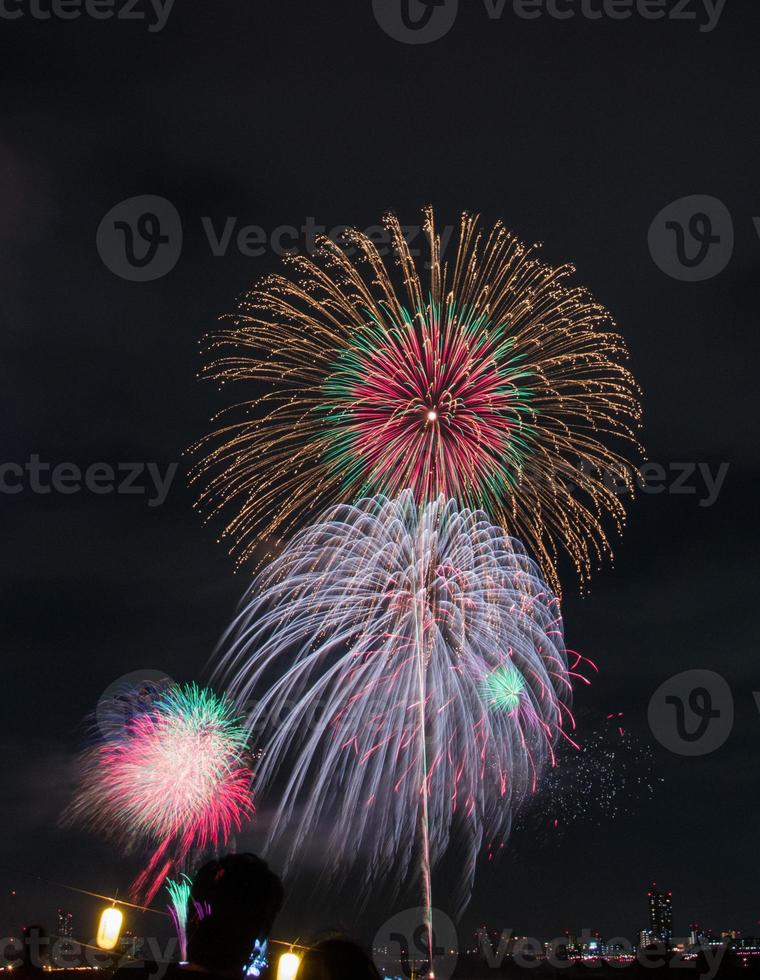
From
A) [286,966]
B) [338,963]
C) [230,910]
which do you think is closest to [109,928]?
[286,966]

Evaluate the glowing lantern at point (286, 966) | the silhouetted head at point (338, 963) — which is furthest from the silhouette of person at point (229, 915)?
the glowing lantern at point (286, 966)

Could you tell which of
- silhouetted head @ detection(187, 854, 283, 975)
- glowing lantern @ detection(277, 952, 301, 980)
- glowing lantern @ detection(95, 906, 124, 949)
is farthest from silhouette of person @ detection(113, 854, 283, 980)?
glowing lantern @ detection(95, 906, 124, 949)

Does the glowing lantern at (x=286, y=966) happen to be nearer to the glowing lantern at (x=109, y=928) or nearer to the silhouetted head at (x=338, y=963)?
the glowing lantern at (x=109, y=928)

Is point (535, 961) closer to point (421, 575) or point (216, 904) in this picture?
point (421, 575)

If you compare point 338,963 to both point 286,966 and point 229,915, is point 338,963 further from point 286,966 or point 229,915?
point 286,966

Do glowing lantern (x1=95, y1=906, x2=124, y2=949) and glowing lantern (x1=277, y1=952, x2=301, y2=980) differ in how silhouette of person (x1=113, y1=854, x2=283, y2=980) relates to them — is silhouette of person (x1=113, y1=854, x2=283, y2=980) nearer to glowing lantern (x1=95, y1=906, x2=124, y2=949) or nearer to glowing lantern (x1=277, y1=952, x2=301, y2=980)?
glowing lantern (x1=277, y1=952, x2=301, y2=980)
